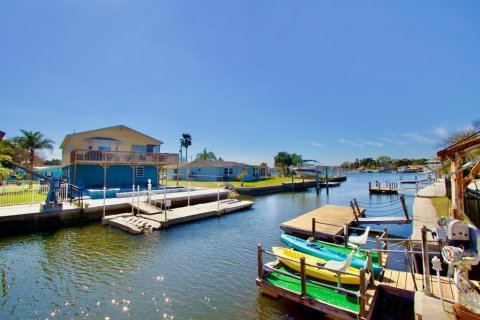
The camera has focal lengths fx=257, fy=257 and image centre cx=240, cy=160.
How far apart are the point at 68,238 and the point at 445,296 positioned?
619 inches

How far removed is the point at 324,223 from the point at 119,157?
68.6ft

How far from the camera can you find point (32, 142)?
40938 mm

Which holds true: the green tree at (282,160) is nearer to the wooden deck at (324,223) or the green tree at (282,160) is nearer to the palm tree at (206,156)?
the palm tree at (206,156)

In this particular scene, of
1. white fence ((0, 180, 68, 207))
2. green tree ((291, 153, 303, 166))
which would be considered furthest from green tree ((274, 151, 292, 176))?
white fence ((0, 180, 68, 207))

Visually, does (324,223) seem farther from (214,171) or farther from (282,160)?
(282,160)

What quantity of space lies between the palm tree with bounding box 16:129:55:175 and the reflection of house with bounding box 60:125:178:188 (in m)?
13.2

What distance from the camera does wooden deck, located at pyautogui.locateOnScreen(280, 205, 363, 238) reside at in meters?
13.8

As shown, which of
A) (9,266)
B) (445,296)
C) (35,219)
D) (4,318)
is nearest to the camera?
(445,296)

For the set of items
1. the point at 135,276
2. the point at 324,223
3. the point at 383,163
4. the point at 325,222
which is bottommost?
the point at 135,276

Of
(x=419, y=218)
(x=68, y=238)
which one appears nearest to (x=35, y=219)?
(x=68, y=238)

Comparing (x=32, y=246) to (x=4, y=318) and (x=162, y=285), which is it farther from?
(x=162, y=285)

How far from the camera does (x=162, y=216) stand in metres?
17.2

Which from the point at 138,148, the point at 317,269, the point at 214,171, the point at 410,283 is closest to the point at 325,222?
the point at 317,269

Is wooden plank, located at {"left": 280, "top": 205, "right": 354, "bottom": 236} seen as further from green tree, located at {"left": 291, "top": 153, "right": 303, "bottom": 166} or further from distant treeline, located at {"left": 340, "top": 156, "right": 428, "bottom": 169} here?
distant treeline, located at {"left": 340, "top": 156, "right": 428, "bottom": 169}
